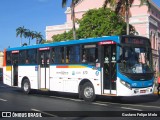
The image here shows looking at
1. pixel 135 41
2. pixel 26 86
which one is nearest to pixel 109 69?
pixel 135 41

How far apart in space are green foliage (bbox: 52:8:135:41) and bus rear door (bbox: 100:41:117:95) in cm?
2801

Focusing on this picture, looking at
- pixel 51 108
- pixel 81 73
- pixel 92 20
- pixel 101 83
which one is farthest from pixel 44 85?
pixel 92 20

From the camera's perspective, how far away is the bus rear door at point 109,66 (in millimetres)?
15961

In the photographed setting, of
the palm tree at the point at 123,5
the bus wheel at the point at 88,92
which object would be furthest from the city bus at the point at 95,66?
the palm tree at the point at 123,5

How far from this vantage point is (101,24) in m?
45.8

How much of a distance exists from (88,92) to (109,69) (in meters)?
1.85

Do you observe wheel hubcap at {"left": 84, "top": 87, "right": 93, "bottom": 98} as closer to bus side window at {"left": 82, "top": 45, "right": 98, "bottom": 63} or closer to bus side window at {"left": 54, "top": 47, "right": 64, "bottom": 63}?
bus side window at {"left": 82, "top": 45, "right": 98, "bottom": 63}

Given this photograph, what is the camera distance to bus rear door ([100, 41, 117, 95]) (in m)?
16.0

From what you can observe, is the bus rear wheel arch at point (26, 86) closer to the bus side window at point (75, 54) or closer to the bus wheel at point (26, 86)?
the bus wheel at point (26, 86)

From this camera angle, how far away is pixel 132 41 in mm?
16250

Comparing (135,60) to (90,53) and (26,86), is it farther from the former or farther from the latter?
(26,86)

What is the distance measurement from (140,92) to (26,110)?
5432 mm

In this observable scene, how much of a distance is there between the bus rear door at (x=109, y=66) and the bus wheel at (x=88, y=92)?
846mm

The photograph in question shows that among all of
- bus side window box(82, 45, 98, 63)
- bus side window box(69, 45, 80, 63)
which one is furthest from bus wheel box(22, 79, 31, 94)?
bus side window box(82, 45, 98, 63)
